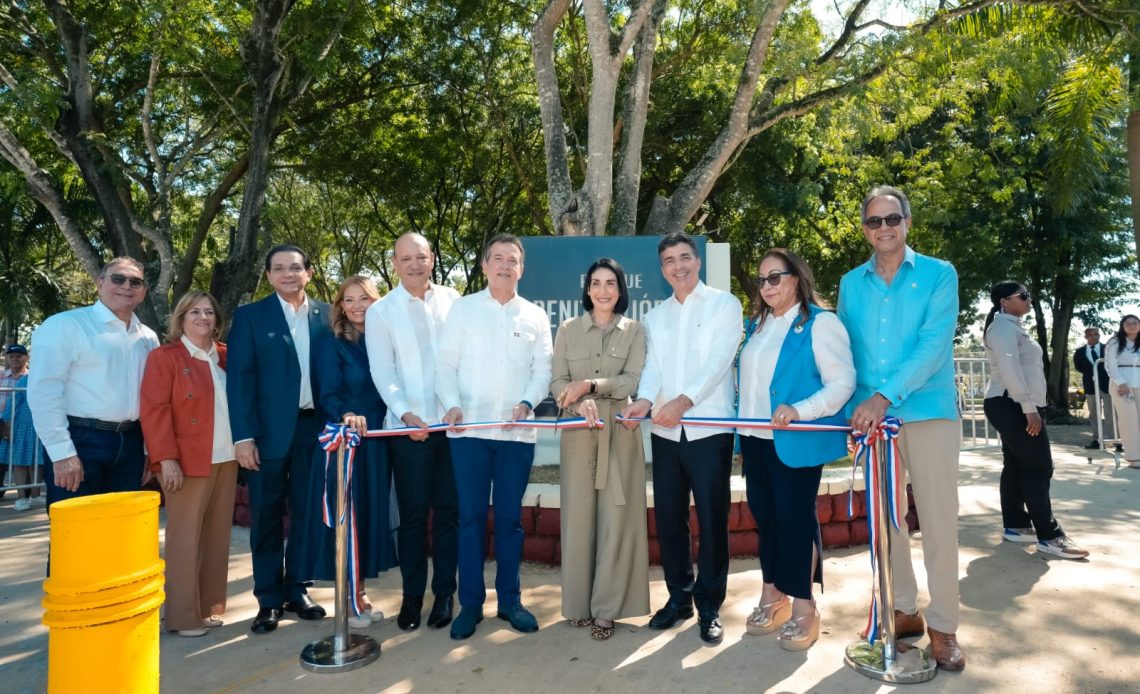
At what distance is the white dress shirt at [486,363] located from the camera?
3.77 meters

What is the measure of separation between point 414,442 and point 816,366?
6.62ft

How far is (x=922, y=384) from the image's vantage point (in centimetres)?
320

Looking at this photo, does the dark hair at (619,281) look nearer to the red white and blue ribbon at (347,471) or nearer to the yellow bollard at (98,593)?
the red white and blue ribbon at (347,471)

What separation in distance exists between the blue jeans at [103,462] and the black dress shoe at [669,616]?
9.15ft

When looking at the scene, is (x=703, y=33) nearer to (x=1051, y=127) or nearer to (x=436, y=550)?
(x=1051, y=127)

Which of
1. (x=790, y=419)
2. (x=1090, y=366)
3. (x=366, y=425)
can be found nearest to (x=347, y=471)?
(x=366, y=425)

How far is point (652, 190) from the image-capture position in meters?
16.8

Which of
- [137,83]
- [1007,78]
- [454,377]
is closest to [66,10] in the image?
[137,83]

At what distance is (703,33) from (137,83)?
399 inches

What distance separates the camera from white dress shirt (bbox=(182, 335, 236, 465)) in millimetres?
3930

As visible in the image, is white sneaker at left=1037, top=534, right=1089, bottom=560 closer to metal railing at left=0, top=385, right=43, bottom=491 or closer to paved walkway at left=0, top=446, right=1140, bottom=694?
paved walkway at left=0, top=446, right=1140, bottom=694

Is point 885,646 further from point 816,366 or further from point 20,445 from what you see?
point 20,445

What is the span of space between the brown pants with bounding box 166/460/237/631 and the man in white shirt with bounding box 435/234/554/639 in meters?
1.33

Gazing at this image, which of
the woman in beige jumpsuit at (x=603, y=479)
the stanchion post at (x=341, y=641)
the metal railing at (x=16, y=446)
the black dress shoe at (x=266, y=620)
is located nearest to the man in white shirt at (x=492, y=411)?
the woman in beige jumpsuit at (x=603, y=479)
